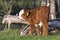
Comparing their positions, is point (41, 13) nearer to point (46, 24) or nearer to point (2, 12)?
point (46, 24)

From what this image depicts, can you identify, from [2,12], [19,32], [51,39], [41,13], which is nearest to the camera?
[51,39]

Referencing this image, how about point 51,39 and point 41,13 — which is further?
point 41,13

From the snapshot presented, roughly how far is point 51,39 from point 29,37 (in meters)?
1.03

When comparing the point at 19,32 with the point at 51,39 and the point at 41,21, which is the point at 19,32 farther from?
the point at 51,39

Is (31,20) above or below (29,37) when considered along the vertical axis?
above

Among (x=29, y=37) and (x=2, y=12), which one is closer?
(x=29, y=37)

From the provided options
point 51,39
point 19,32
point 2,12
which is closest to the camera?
point 51,39

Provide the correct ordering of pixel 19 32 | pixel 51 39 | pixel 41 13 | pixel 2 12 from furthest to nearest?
pixel 2 12
pixel 19 32
pixel 41 13
pixel 51 39

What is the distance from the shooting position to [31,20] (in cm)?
1041

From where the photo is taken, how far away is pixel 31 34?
1041 cm

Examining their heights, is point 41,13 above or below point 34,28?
above

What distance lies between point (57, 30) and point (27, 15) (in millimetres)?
2105

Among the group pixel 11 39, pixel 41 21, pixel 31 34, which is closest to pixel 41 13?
pixel 41 21

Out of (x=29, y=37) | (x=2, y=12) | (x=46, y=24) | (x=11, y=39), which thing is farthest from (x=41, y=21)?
(x=2, y=12)
